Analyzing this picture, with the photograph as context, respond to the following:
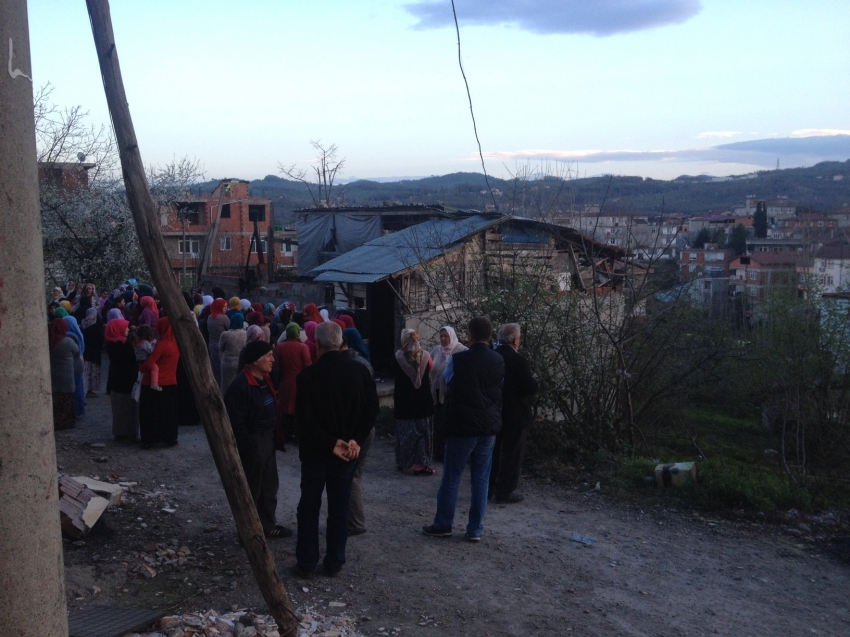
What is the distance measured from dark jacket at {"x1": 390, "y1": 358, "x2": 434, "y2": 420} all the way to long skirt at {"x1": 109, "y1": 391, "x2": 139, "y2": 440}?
3.49 metres

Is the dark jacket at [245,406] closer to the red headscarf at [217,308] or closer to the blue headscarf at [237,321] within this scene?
the blue headscarf at [237,321]

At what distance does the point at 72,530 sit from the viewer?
5773 mm

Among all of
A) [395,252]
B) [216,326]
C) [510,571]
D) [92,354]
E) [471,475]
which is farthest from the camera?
[395,252]

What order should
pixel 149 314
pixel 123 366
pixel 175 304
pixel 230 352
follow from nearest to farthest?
1. pixel 175 304
2. pixel 230 352
3. pixel 123 366
4. pixel 149 314

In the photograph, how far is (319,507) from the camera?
17.7 ft

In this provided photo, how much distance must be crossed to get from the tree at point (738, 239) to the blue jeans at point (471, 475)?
54.1 meters

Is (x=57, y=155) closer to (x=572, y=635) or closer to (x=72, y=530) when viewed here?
(x=72, y=530)

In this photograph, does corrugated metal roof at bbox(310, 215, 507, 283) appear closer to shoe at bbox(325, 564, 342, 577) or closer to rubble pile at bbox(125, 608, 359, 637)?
shoe at bbox(325, 564, 342, 577)

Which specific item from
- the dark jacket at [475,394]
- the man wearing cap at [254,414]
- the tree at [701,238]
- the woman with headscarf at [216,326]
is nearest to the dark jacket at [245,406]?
the man wearing cap at [254,414]

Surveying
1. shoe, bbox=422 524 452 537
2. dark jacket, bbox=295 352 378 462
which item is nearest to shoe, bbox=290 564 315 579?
dark jacket, bbox=295 352 378 462

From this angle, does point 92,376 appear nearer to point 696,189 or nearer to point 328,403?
point 328,403

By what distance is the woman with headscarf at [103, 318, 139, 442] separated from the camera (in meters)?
9.32

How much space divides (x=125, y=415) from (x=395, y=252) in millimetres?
8685

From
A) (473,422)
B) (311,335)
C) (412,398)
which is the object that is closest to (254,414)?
(473,422)
